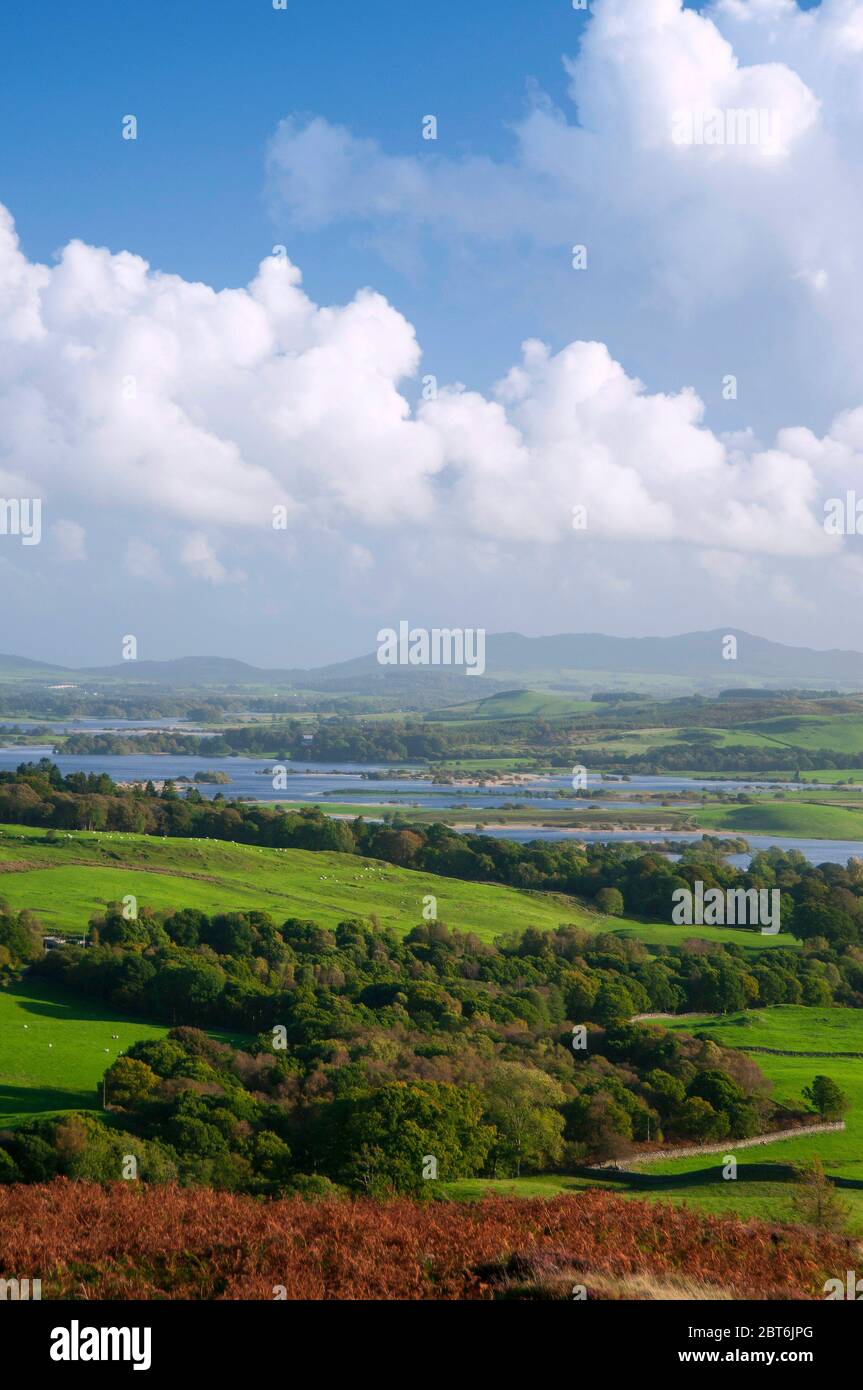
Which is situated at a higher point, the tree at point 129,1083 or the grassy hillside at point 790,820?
the tree at point 129,1083

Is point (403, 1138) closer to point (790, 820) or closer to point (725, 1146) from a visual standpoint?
point (725, 1146)

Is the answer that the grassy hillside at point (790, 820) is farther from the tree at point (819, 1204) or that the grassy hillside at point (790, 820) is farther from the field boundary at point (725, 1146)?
the tree at point (819, 1204)

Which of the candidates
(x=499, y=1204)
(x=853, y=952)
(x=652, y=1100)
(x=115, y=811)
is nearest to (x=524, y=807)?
(x=115, y=811)

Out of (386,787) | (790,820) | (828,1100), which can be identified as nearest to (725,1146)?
(828,1100)

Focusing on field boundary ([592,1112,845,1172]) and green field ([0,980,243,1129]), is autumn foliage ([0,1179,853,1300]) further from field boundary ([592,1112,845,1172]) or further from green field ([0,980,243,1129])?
green field ([0,980,243,1129])

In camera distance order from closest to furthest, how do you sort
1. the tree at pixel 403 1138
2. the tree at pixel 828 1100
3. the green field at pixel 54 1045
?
the tree at pixel 403 1138 < the green field at pixel 54 1045 < the tree at pixel 828 1100

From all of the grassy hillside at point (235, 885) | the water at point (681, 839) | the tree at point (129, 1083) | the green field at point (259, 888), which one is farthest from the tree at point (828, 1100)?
the water at point (681, 839)
